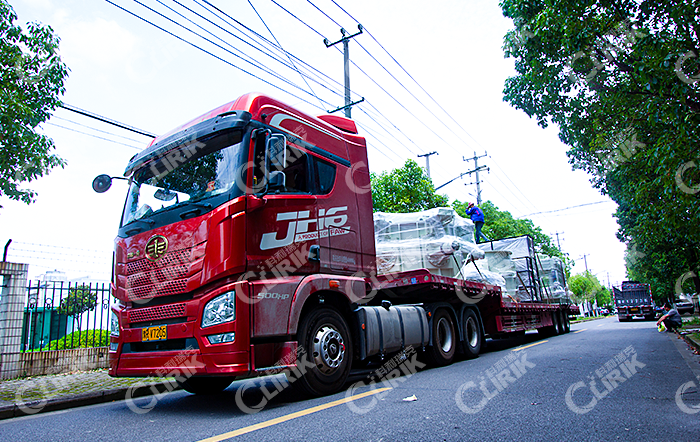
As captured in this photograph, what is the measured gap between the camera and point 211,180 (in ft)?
17.0

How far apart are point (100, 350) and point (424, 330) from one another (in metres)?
6.59

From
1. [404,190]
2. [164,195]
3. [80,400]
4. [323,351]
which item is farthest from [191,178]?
[404,190]

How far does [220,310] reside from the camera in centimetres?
466

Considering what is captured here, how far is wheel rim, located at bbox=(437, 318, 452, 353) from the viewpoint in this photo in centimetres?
827

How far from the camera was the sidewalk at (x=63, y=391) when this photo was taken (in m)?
5.68

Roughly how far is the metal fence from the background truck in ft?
131

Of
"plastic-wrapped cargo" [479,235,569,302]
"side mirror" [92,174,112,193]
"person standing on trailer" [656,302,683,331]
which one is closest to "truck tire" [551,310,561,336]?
"plastic-wrapped cargo" [479,235,569,302]

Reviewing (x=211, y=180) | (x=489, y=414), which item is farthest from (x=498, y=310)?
(x=211, y=180)

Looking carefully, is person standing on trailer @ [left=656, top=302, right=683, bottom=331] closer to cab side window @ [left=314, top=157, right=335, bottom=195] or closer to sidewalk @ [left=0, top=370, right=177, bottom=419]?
cab side window @ [left=314, top=157, right=335, bottom=195]

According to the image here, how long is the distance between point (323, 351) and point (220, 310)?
1369mm

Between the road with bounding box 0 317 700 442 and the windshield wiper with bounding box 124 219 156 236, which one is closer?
the road with bounding box 0 317 700 442

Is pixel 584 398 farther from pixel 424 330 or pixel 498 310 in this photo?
pixel 498 310

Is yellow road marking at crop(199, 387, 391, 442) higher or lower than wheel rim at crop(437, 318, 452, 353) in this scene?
lower

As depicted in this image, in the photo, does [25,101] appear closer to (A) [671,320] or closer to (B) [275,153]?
(B) [275,153]
